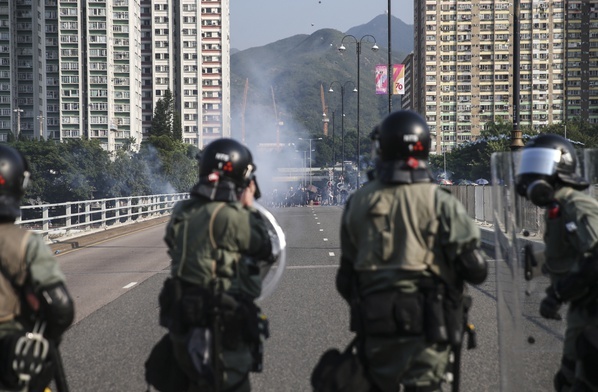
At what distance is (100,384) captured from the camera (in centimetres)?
748

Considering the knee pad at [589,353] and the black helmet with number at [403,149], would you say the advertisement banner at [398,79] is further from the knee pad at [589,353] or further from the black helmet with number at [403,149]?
the knee pad at [589,353]

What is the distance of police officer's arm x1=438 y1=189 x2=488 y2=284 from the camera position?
14.2ft

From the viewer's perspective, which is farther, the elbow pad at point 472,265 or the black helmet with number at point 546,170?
the black helmet with number at point 546,170

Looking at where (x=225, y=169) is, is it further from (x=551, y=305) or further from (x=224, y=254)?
(x=551, y=305)

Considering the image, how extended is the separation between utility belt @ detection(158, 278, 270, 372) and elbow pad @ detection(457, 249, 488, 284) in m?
A: 1.17

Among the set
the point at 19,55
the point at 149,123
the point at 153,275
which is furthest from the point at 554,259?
the point at 149,123

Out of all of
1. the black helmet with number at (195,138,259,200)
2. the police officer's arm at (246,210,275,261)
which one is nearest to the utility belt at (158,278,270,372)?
the police officer's arm at (246,210,275,261)

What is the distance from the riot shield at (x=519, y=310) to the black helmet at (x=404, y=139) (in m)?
1.02

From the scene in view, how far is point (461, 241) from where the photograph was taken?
4.32 metres

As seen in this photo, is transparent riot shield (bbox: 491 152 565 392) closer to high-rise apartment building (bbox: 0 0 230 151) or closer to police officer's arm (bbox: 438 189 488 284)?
police officer's arm (bbox: 438 189 488 284)

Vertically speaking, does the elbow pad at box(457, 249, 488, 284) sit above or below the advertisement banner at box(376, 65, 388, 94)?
below

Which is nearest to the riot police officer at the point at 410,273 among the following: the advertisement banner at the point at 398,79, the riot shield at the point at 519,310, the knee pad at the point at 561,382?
the knee pad at the point at 561,382

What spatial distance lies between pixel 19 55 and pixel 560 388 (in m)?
157

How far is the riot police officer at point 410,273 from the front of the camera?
4.26m
